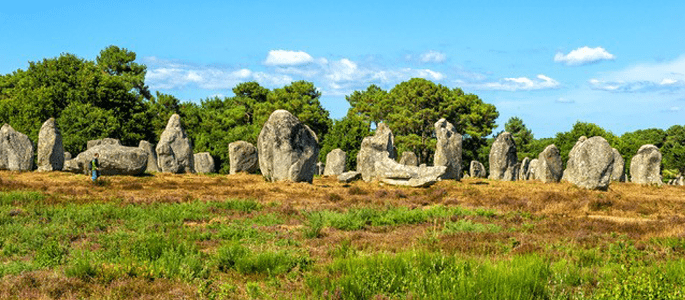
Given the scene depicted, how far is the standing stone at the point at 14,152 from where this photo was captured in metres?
36.1

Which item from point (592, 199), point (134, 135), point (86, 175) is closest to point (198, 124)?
point (134, 135)

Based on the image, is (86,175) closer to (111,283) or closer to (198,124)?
(111,283)

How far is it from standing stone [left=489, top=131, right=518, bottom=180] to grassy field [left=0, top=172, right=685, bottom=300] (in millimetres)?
22822

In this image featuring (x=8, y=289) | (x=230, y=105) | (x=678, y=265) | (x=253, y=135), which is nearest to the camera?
(x=8, y=289)

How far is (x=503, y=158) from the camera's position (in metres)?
45.3

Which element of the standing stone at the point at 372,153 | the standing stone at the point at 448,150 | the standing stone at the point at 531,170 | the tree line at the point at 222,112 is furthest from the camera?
the tree line at the point at 222,112

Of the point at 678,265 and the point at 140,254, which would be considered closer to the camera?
the point at 678,265

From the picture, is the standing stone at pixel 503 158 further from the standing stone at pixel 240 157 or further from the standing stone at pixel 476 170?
the standing stone at pixel 240 157

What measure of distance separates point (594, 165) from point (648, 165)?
16.6 m

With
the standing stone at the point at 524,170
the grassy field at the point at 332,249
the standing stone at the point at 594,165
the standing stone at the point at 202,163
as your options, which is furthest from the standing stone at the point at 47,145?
the standing stone at the point at 524,170

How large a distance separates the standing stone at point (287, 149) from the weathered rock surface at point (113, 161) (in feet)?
26.1

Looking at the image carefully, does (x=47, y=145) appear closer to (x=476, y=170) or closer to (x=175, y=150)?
(x=175, y=150)

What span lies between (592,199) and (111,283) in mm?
19236

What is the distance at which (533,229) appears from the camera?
47.8 feet
